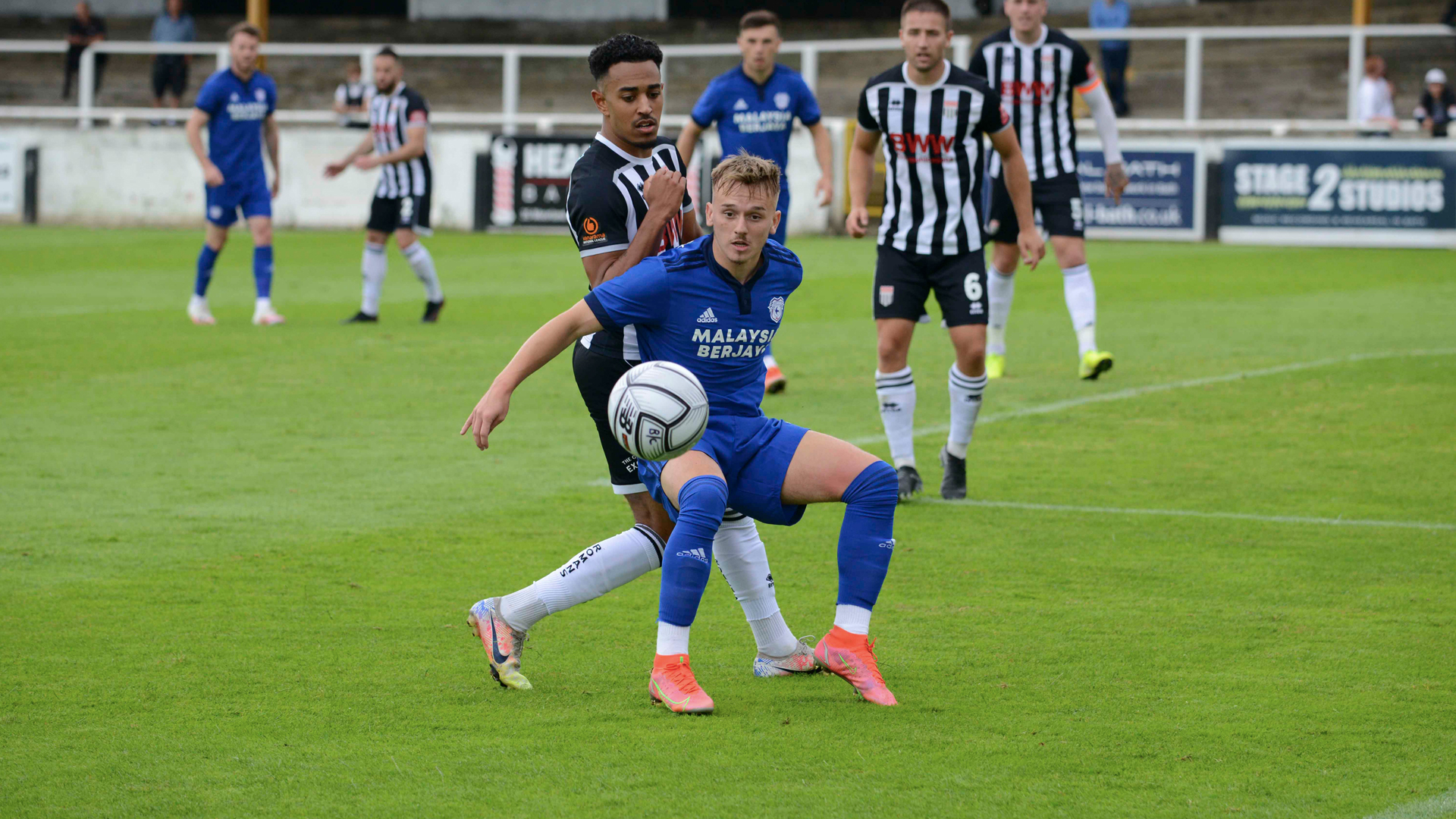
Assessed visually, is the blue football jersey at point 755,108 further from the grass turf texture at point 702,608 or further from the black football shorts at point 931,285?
the black football shorts at point 931,285

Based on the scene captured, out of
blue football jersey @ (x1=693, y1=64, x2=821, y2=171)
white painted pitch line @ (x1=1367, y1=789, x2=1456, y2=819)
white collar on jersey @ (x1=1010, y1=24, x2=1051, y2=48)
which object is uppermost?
white collar on jersey @ (x1=1010, y1=24, x2=1051, y2=48)

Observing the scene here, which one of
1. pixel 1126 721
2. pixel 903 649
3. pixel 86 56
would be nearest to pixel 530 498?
pixel 903 649

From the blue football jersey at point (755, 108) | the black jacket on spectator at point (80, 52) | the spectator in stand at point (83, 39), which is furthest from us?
the spectator in stand at point (83, 39)

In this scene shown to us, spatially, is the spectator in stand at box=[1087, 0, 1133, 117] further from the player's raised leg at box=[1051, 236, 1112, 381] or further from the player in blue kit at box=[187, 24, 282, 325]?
the player's raised leg at box=[1051, 236, 1112, 381]

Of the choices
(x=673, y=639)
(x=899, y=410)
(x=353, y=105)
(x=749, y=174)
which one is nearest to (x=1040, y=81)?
(x=899, y=410)

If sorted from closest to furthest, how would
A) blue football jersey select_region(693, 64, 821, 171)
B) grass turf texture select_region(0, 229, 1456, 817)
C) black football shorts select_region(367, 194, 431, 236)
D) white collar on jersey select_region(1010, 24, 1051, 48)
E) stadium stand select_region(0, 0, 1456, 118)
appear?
1. grass turf texture select_region(0, 229, 1456, 817)
2. white collar on jersey select_region(1010, 24, 1051, 48)
3. blue football jersey select_region(693, 64, 821, 171)
4. black football shorts select_region(367, 194, 431, 236)
5. stadium stand select_region(0, 0, 1456, 118)

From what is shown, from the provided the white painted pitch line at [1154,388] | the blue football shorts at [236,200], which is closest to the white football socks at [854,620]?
the white painted pitch line at [1154,388]

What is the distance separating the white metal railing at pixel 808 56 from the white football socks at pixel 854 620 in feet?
50.7

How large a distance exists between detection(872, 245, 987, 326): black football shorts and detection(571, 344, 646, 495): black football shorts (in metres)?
2.59

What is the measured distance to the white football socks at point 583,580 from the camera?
463 centimetres

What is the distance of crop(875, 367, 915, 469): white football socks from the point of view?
23.8 ft

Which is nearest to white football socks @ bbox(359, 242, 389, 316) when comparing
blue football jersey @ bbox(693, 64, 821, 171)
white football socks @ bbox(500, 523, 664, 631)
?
blue football jersey @ bbox(693, 64, 821, 171)

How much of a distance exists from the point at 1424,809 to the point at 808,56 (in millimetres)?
20972

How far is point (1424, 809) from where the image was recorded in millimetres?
3605
